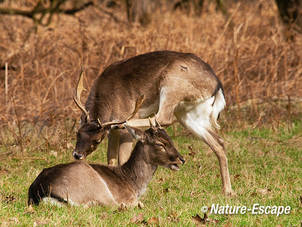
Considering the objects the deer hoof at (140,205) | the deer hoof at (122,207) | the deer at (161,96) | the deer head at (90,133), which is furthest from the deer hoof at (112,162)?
the deer hoof at (122,207)

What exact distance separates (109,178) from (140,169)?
15.5 inches

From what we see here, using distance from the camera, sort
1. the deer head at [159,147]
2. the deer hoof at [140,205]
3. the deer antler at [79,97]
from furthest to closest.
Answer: the deer antler at [79,97], the deer head at [159,147], the deer hoof at [140,205]

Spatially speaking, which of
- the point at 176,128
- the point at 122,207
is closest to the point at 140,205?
the point at 122,207

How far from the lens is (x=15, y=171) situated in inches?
292

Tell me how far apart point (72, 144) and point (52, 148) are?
40 centimetres

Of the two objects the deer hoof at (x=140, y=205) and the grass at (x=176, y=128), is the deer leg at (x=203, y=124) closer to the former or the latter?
the grass at (x=176, y=128)

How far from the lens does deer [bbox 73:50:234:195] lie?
278 inches

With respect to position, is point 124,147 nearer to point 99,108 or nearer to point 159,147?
point 99,108

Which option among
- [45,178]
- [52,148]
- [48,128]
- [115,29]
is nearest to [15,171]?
[52,148]

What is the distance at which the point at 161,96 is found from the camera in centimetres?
716

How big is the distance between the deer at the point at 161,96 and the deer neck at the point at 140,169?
86 centimetres

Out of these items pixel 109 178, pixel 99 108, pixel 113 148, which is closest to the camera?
pixel 109 178

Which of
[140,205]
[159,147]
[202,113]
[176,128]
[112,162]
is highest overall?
[159,147]

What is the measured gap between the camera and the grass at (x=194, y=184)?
498 cm
